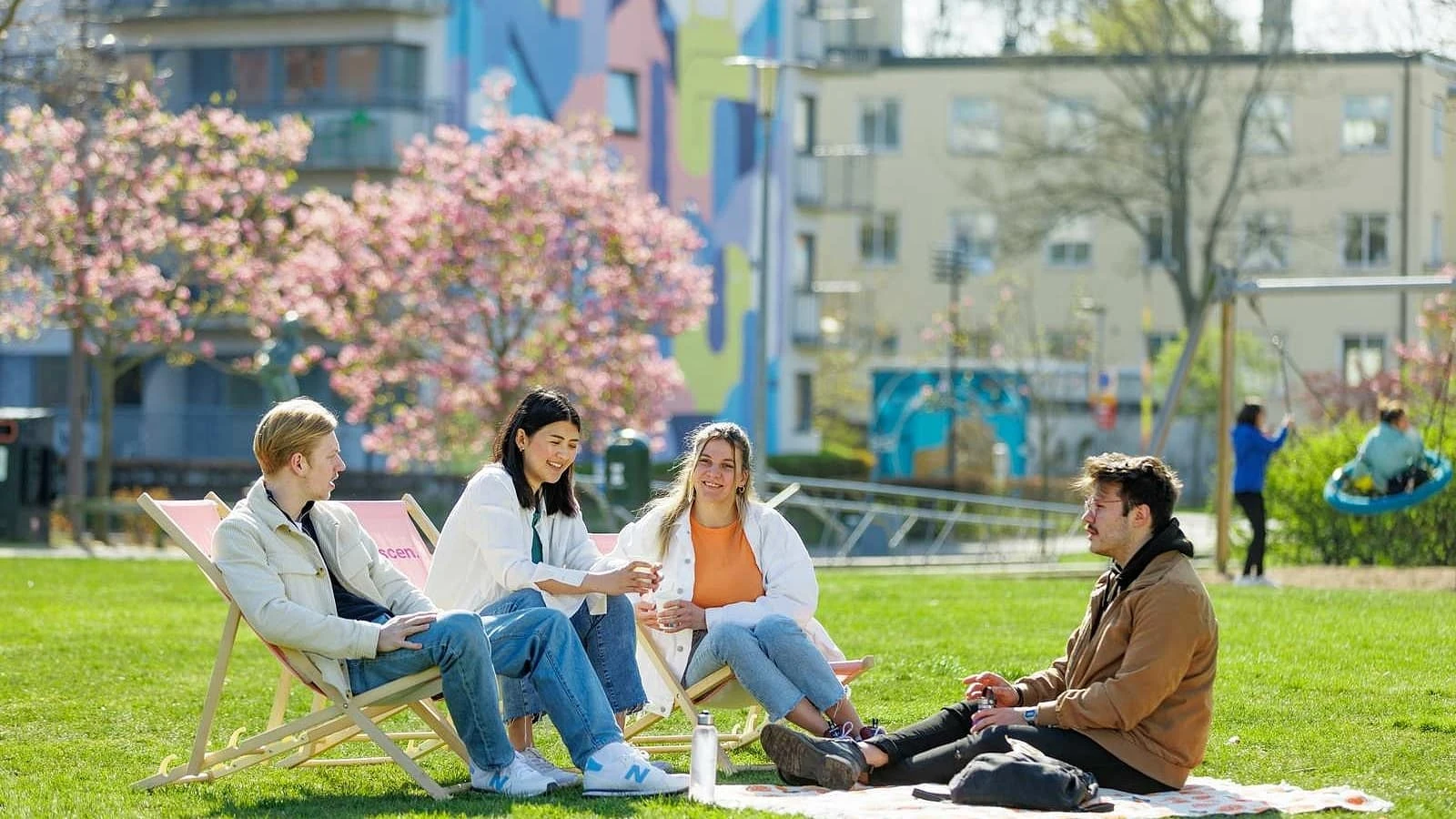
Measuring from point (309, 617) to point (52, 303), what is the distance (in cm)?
2572

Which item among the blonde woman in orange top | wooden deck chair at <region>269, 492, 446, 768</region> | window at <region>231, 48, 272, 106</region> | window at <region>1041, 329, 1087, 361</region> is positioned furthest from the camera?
window at <region>1041, 329, 1087, 361</region>

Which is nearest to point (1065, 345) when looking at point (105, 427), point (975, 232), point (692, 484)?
point (975, 232)

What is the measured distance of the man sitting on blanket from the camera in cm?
735

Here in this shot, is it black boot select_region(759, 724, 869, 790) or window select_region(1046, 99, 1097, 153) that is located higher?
window select_region(1046, 99, 1097, 153)

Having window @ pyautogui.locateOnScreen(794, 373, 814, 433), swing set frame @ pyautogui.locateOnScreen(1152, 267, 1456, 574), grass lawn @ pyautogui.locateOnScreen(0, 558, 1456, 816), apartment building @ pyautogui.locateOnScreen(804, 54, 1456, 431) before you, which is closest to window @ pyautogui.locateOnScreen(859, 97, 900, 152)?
apartment building @ pyautogui.locateOnScreen(804, 54, 1456, 431)

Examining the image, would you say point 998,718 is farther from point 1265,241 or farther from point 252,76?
point 1265,241

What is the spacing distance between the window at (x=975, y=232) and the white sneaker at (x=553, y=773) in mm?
56086

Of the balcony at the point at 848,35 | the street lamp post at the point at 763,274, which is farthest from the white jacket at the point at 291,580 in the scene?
the balcony at the point at 848,35

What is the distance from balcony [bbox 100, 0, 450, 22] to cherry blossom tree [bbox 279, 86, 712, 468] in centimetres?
827

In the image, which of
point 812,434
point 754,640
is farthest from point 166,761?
point 812,434

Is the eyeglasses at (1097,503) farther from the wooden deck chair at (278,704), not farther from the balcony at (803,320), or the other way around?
the balcony at (803,320)

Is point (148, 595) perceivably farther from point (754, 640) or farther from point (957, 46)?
point (957, 46)

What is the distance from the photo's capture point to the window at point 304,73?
136 feet

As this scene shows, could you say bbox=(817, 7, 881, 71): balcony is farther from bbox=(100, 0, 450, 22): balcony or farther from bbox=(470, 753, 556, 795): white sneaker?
bbox=(470, 753, 556, 795): white sneaker
